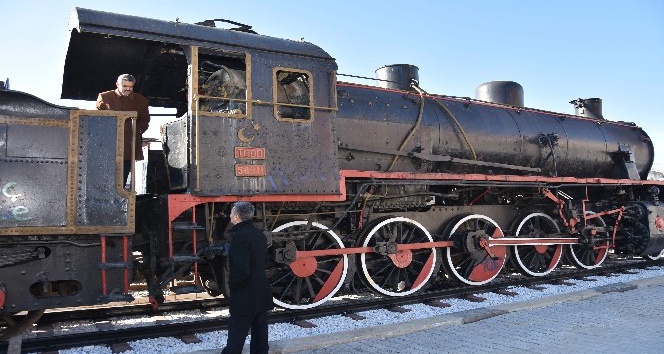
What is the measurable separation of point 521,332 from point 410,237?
2540mm

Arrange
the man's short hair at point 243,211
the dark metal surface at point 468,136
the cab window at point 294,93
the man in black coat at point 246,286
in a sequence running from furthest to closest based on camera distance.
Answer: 1. the dark metal surface at point 468,136
2. the cab window at point 294,93
3. the man's short hair at point 243,211
4. the man in black coat at point 246,286

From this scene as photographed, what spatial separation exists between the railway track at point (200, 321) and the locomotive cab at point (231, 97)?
1.45 meters

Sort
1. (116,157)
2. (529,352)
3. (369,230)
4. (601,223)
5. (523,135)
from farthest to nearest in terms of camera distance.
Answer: (601,223)
(523,135)
(369,230)
(116,157)
(529,352)

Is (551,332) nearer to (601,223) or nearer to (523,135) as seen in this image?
(523,135)

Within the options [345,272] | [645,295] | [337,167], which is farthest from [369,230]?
[645,295]

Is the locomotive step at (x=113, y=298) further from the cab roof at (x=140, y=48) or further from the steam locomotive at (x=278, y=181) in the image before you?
the cab roof at (x=140, y=48)

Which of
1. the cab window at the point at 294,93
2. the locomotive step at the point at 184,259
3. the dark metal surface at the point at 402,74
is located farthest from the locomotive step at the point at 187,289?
the dark metal surface at the point at 402,74

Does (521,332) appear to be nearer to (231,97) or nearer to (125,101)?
(231,97)

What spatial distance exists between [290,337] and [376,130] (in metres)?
3.19

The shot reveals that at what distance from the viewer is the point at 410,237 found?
24.6 feet

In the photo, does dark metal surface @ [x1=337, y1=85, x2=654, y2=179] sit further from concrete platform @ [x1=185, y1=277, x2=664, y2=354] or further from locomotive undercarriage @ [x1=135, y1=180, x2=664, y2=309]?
concrete platform @ [x1=185, y1=277, x2=664, y2=354]

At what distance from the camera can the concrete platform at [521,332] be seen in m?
4.63

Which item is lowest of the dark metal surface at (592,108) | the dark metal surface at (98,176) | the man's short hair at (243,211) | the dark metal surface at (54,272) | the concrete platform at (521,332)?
the concrete platform at (521,332)

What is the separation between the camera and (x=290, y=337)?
5.14 meters
